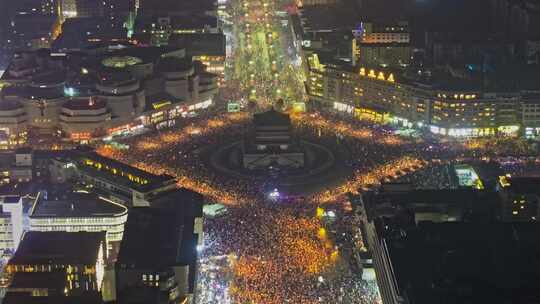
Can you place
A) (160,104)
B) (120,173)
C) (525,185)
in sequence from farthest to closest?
(160,104), (120,173), (525,185)

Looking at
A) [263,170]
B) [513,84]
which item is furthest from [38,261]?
[513,84]

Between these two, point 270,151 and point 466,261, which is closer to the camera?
point 466,261

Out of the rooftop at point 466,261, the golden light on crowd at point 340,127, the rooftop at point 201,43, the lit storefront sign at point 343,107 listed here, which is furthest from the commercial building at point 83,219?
the rooftop at point 201,43

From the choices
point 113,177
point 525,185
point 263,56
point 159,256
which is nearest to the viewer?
point 159,256

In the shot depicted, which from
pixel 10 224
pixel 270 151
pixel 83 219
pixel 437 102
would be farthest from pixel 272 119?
pixel 10 224

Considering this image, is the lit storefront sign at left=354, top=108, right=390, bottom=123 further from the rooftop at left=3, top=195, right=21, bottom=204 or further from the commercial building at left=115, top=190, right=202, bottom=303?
the rooftop at left=3, top=195, right=21, bottom=204

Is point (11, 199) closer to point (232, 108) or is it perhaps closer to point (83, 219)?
point (83, 219)

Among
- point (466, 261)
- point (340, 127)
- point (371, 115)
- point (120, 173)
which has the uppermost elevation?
point (120, 173)

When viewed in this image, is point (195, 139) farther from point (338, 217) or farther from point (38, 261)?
point (38, 261)
